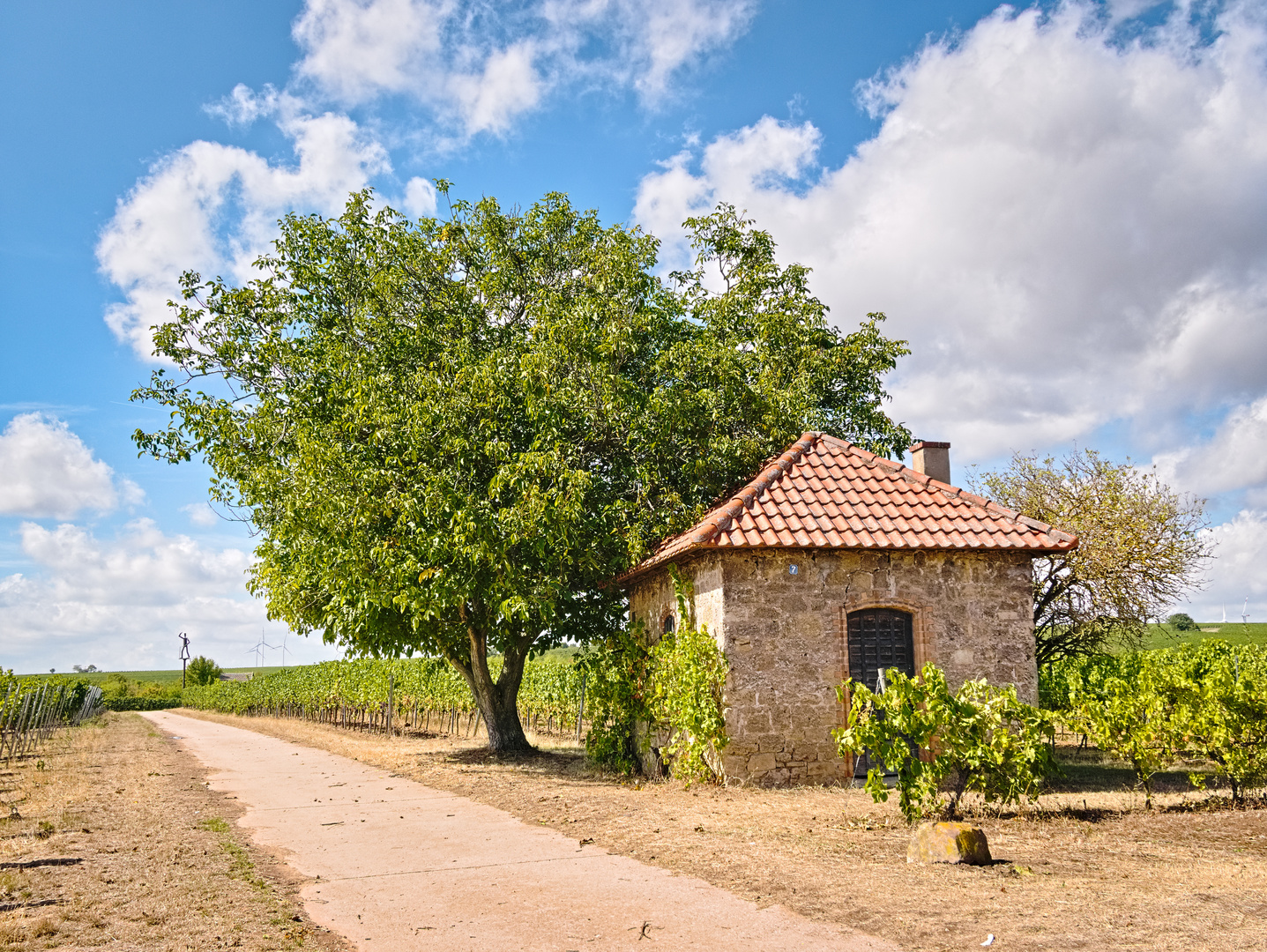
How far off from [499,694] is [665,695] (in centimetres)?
567

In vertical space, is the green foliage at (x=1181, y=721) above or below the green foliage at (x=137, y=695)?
above

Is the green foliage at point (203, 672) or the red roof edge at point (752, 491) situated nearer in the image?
the red roof edge at point (752, 491)

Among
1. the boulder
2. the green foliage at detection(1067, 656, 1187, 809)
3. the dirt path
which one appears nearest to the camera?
the dirt path

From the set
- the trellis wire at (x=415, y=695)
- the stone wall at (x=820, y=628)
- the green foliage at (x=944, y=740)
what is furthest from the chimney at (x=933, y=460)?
the trellis wire at (x=415, y=695)

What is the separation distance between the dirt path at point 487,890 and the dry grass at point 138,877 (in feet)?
1.10

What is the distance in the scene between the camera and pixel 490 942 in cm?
511

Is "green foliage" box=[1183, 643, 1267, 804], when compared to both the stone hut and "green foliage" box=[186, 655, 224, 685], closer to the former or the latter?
the stone hut

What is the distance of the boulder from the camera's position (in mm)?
6727

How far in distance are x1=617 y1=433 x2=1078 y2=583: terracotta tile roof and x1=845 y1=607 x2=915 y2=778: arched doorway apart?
1.01 metres

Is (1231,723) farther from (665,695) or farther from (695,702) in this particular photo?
(665,695)

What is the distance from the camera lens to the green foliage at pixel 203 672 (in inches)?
2955

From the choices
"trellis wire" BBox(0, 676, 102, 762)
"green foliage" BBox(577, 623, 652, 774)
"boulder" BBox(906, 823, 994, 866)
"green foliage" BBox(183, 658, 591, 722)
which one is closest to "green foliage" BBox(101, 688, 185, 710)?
"trellis wire" BBox(0, 676, 102, 762)

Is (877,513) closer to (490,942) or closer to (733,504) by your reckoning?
(733,504)

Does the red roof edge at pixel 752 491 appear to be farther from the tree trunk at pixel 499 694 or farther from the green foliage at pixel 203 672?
the green foliage at pixel 203 672
